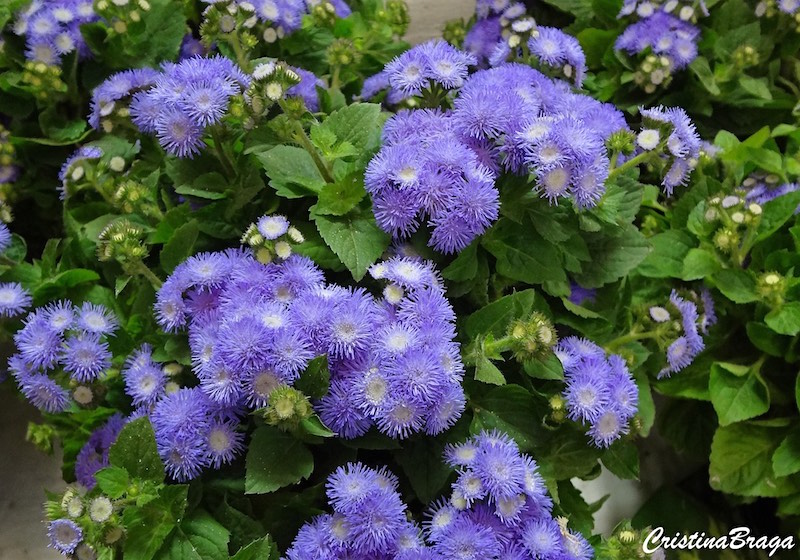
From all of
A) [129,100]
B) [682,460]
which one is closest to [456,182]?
[129,100]

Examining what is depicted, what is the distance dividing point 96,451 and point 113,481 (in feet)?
0.82

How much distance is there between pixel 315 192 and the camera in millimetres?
1071

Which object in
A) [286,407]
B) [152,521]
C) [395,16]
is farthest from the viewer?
[395,16]

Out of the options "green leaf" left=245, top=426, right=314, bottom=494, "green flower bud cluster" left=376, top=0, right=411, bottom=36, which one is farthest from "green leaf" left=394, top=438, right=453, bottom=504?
"green flower bud cluster" left=376, top=0, right=411, bottom=36

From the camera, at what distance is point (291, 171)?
108 cm

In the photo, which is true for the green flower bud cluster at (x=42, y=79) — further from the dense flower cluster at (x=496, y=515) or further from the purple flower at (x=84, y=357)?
the dense flower cluster at (x=496, y=515)

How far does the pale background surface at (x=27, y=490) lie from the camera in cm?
153

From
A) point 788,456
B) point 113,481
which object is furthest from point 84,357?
point 788,456

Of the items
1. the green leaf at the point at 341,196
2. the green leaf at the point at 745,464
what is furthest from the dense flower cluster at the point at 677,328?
the green leaf at the point at 341,196

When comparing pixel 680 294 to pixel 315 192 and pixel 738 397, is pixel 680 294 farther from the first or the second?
pixel 315 192

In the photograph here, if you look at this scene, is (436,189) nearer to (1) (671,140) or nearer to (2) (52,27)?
(1) (671,140)

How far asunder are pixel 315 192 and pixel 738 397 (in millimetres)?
940

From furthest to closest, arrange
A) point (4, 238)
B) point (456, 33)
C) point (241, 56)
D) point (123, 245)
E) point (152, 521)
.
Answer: point (456, 33), point (4, 238), point (241, 56), point (123, 245), point (152, 521)

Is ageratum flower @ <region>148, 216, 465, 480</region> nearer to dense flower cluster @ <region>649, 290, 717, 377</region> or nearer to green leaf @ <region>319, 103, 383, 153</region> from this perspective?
green leaf @ <region>319, 103, 383, 153</region>
